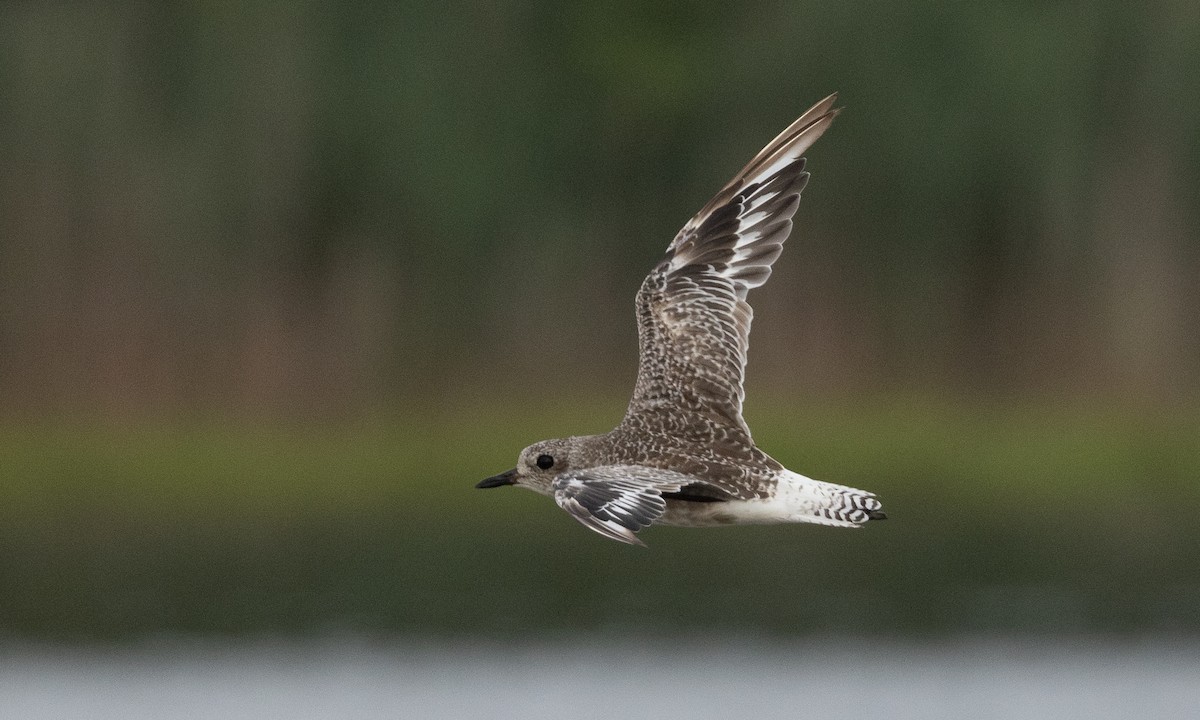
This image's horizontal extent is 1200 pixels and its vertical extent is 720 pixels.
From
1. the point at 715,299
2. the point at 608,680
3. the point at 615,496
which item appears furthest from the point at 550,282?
the point at 615,496

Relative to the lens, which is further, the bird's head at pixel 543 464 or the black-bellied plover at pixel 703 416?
the bird's head at pixel 543 464

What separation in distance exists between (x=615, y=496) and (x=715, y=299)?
109 inches

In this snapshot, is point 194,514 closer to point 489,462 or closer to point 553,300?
point 489,462

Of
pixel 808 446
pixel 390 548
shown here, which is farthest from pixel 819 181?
pixel 390 548

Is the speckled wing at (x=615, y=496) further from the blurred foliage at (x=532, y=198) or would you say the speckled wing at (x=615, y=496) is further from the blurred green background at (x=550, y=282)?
the blurred foliage at (x=532, y=198)

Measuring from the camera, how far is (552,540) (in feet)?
78.3

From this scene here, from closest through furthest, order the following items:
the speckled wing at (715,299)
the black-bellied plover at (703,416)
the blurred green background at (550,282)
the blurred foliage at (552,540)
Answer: the black-bellied plover at (703,416) < the speckled wing at (715,299) < the blurred foliage at (552,540) < the blurred green background at (550,282)

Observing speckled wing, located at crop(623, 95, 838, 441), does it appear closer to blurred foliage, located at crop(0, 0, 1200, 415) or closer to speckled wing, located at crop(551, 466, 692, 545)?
speckled wing, located at crop(551, 466, 692, 545)

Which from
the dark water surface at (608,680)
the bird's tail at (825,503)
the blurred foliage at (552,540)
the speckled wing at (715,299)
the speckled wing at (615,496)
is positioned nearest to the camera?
the speckled wing at (615,496)

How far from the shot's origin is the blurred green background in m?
23.6

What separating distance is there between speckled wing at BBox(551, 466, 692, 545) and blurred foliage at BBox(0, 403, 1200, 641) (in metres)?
11.6

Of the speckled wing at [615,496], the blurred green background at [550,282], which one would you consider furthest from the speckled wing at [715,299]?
the blurred green background at [550,282]

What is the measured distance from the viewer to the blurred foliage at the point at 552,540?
70.2ft

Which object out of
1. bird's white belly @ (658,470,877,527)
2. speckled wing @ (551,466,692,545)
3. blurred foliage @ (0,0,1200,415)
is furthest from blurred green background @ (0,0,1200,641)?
speckled wing @ (551,466,692,545)
